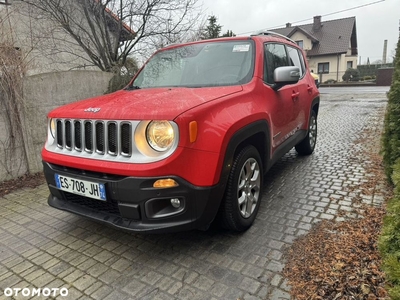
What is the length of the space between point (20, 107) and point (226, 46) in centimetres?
334

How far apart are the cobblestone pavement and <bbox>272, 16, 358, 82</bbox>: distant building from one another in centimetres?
3846

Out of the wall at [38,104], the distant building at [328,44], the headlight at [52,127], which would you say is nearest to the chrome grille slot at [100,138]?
the headlight at [52,127]

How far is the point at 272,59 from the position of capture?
363 cm

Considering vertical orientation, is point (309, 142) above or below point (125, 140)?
below

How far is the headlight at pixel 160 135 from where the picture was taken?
2160mm

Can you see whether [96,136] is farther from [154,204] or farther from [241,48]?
[241,48]

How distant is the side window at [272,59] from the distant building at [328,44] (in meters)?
37.0

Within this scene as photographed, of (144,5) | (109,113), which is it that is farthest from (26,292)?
(144,5)

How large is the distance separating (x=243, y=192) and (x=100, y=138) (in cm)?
139

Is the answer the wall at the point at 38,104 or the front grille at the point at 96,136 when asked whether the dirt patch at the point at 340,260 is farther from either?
the wall at the point at 38,104

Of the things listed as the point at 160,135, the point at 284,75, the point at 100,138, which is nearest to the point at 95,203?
the point at 100,138

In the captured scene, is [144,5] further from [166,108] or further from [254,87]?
[166,108]

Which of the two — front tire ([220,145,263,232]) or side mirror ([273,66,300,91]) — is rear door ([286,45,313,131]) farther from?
front tire ([220,145,263,232])

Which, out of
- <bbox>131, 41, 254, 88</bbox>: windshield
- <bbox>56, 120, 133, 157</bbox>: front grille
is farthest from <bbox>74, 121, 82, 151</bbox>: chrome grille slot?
<bbox>131, 41, 254, 88</bbox>: windshield
